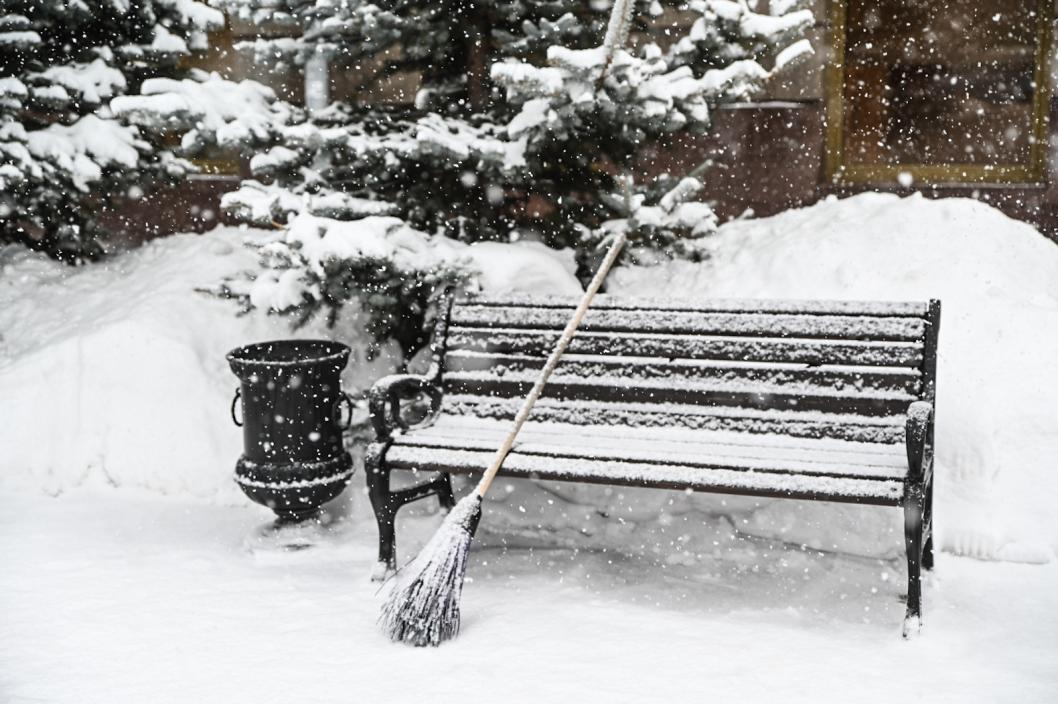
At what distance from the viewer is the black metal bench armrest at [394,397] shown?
4711 mm

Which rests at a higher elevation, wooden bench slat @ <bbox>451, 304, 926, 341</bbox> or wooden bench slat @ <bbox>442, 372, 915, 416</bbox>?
wooden bench slat @ <bbox>451, 304, 926, 341</bbox>

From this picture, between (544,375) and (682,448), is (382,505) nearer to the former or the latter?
(544,375)

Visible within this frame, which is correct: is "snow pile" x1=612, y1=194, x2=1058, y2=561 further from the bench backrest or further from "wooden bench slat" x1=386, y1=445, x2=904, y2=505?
"wooden bench slat" x1=386, y1=445, x2=904, y2=505

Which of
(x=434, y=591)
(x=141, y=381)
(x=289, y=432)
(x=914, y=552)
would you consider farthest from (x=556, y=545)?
(x=141, y=381)

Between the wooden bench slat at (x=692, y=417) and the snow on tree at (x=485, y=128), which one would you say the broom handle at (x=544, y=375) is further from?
the snow on tree at (x=485, y=128)

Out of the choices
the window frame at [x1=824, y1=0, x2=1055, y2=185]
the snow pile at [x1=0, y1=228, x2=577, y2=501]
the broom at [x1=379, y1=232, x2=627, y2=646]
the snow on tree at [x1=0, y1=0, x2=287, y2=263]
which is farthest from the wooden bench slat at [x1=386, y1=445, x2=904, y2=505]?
the window frame at [x1=824, y1=0, x2=1055, y2=185]

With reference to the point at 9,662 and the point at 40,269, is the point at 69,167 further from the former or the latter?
the point at 9,662

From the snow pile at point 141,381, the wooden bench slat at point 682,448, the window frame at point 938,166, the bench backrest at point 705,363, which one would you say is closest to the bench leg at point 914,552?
the wooden bench slat at point 682,448

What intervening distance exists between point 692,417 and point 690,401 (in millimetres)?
102

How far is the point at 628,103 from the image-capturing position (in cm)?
537

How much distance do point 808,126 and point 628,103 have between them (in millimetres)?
3151

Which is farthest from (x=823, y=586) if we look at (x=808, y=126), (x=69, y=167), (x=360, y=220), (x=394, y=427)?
(x=69, y=167)

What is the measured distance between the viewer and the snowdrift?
16.2ft

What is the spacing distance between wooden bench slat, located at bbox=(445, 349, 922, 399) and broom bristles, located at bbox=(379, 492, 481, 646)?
1247mm
